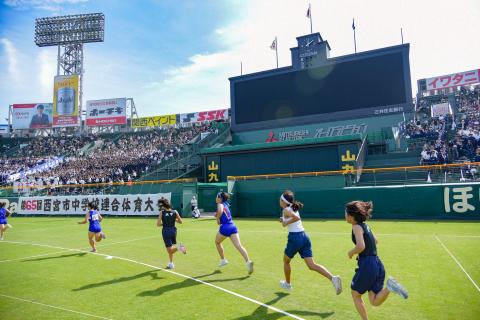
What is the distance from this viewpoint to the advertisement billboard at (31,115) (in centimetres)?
6485

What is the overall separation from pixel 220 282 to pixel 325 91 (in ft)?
89.5

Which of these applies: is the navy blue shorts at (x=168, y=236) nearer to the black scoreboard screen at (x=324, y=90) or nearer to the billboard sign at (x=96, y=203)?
the billboard sign at (x=96, y=203)

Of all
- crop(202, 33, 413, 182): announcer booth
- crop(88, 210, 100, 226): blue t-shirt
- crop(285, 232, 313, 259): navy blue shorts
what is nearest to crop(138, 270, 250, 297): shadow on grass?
crop(285, 232, 313, 259): navy blue shorts

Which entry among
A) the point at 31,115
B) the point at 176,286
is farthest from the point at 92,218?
the point at 31,115

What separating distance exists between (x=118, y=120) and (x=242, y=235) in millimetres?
52194

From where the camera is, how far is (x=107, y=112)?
61.9 meters

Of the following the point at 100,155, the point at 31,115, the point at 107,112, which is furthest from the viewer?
the point at 31,115

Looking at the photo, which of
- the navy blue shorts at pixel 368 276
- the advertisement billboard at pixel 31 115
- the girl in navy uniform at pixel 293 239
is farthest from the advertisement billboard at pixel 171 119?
the navy blue shorts at pixel 368 276

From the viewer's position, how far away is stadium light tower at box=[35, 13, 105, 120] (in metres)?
59.3

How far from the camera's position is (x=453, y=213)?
1902 centimetres

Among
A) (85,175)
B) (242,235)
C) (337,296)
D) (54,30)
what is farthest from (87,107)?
(337,296)

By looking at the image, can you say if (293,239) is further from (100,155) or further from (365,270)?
(100,155)

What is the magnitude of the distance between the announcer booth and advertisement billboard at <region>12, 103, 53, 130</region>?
46524 mm

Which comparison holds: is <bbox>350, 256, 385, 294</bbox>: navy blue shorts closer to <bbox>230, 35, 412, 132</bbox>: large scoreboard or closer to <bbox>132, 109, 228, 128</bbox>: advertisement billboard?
<bbox>230, 35, 412, 132</bbox>: large scoreboard
